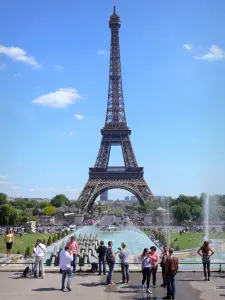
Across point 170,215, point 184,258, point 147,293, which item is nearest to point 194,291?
point 147,293

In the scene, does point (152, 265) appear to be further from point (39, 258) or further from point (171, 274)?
point (39, 258)

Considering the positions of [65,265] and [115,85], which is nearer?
[65,265]

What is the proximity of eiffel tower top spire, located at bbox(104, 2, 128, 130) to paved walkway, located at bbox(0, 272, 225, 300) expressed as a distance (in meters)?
94.0

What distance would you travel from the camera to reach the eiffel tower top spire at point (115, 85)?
105000 mm

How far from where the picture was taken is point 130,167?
341ft

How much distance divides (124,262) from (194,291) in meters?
2.40

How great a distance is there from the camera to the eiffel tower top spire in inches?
4134

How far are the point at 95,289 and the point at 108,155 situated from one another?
96.4 m

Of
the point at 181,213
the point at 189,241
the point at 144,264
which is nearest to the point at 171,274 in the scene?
the point at 144,264

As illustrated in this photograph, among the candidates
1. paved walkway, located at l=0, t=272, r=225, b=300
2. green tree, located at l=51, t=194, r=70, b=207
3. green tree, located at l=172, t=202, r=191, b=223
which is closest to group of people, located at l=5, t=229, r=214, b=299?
paved walkway, located at l=0, t=272, r=225, b=300

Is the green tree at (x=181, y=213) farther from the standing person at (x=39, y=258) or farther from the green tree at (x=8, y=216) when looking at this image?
the standing person at (x=39, y=258)

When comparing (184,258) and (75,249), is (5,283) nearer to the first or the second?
(75,249)

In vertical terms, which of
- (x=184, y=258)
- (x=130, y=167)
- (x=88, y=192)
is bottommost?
(x=184, y=258)

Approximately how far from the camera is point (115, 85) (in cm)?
10700
